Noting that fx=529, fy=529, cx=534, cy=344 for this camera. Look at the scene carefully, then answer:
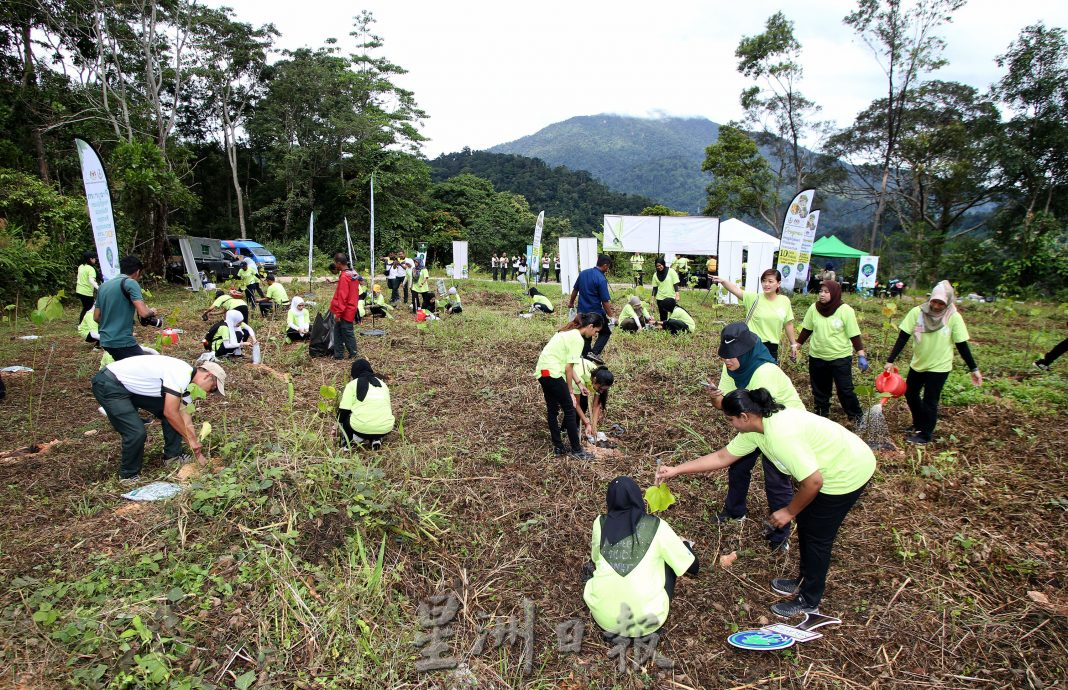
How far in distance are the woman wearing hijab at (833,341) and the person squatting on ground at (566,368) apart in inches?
82.2

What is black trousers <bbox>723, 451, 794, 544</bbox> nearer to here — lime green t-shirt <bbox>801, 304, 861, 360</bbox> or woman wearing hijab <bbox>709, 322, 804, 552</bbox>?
woman wearing hijab <bbox>709, 322, 804, 552</bbox>

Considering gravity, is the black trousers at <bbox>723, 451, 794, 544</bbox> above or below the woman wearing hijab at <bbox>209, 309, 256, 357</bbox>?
below

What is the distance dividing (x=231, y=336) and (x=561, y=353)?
5.40m

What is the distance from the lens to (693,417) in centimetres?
547

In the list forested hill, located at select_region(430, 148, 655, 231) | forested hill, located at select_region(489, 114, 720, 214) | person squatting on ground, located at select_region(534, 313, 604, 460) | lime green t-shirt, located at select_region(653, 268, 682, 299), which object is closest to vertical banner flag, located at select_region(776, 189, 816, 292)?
lime green t-shirt, located at select_region(653, 268, 682, 299)

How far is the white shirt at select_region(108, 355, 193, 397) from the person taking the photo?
3.90 metres

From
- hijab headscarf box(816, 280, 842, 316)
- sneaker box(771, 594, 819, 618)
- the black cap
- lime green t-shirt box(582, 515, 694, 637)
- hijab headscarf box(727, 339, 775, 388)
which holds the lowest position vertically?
sneaker box(771, 594, 819, 618)

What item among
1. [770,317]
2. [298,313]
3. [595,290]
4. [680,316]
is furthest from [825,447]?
[298,313]

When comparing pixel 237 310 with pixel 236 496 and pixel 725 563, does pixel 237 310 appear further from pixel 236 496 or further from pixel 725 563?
pixel 725 563

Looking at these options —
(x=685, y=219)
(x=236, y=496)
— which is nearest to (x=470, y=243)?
(x=685, y=219)

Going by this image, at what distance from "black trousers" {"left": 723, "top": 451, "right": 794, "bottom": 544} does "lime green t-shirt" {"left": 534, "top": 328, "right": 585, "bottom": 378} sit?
154 centimetres

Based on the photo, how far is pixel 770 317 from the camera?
4906mm

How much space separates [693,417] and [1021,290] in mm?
16648

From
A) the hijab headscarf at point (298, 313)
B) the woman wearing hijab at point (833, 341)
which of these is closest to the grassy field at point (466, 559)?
the woman wearing hijab at point (833, 341)
